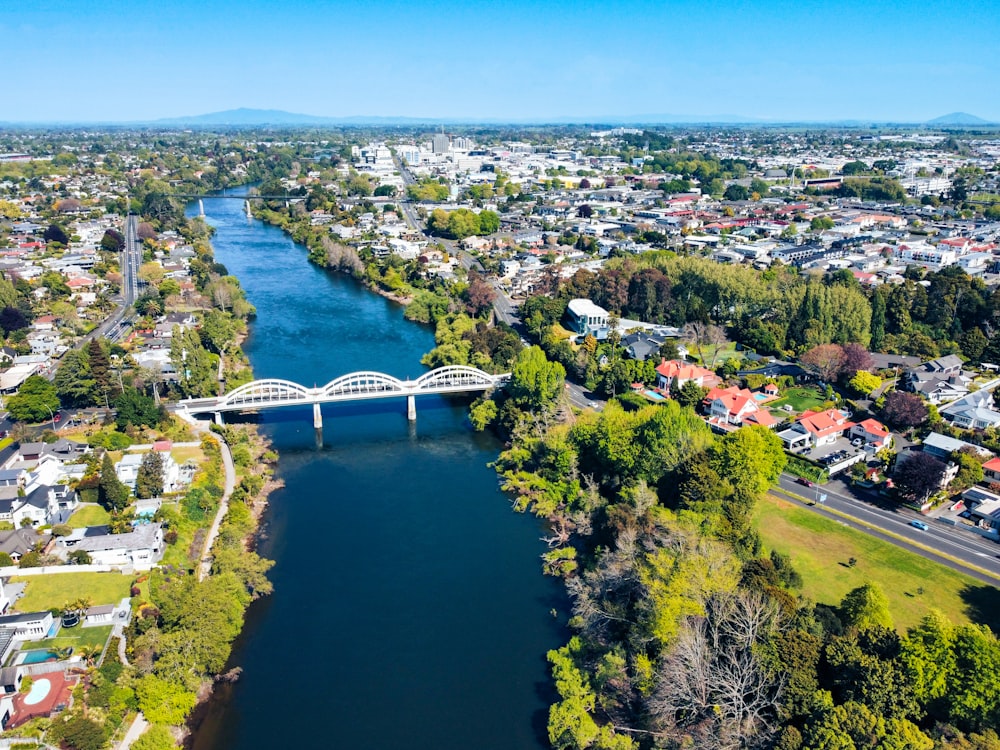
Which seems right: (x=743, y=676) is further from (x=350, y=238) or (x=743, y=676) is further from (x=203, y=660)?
(x=350, y=238)

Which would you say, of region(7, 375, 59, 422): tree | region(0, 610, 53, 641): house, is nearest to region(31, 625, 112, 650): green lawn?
region(0, 610, 53, 641): house

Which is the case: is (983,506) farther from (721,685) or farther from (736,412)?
(721,685)

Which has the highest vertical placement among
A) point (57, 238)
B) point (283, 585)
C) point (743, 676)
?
point (57, 238)

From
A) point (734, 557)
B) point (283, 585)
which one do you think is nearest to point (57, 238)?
point (283, 585)

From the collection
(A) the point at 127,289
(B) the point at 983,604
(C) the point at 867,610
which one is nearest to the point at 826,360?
(B) the point at 983,604

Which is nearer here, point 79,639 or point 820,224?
point 79,639
